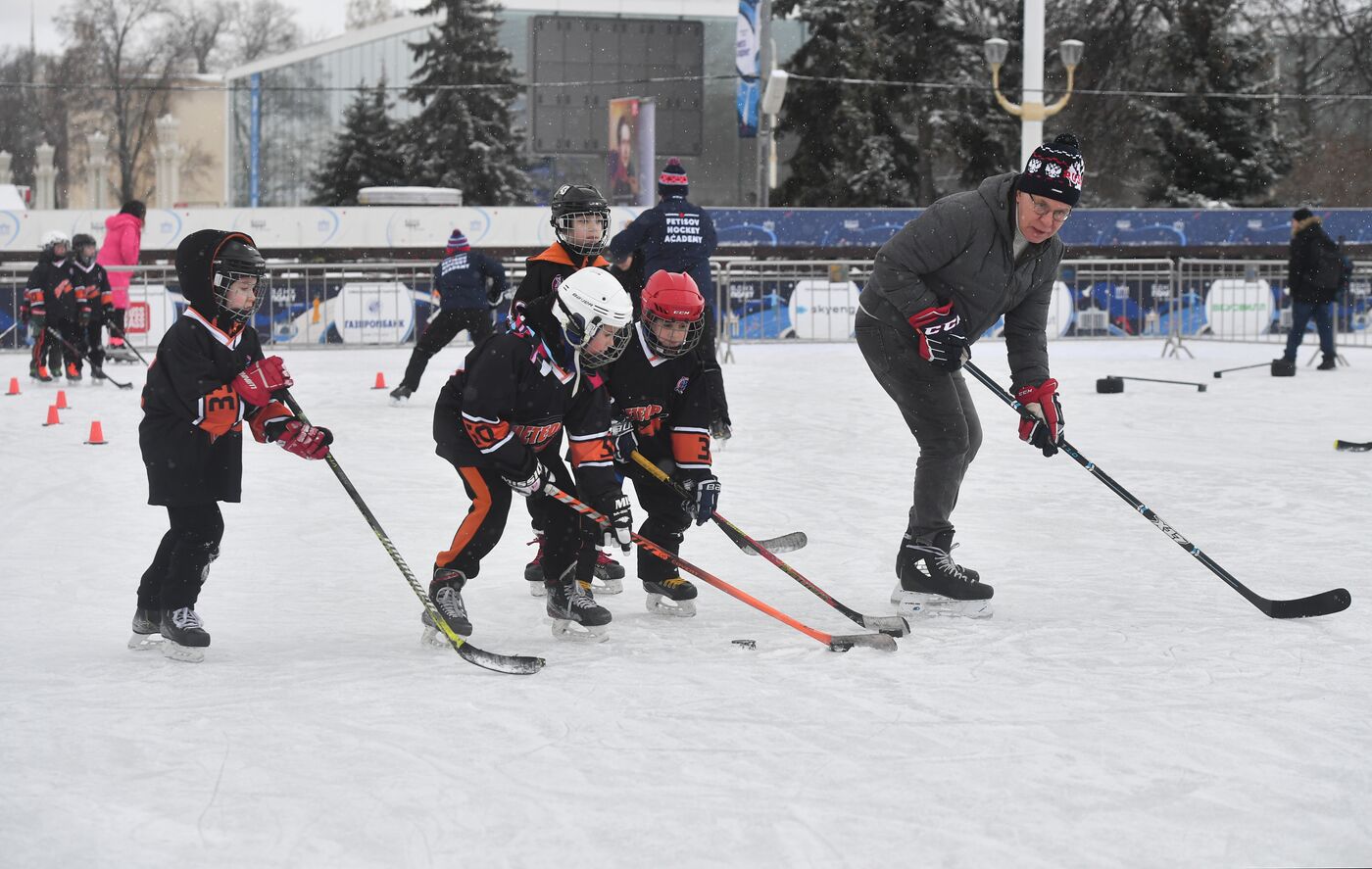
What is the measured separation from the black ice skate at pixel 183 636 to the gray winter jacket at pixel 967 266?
2.29 metres

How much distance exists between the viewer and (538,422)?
14.1 feet

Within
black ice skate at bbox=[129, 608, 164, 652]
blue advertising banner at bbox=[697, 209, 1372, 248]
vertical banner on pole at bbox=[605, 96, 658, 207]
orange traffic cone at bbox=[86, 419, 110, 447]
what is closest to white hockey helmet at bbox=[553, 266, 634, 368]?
black ice skate at bbox=[129, 608, 164, 652]

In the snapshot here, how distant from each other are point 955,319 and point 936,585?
85 centimetres

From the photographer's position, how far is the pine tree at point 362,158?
4144 cm

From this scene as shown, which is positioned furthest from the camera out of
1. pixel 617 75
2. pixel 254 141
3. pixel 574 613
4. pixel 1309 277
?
pixel 254 141

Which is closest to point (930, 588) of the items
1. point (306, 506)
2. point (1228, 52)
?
point (306, 506)

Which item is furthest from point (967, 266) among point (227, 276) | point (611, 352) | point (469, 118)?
point (469, 118)

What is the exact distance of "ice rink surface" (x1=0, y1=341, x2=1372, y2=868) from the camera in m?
2.84

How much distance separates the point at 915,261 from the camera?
15.4 feet

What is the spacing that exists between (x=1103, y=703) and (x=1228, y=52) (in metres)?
32.2

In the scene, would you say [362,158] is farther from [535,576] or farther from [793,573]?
[793,573]

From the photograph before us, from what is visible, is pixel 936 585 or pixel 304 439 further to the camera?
pixel 936 585

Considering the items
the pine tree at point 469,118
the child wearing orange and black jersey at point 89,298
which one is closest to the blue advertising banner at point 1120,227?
the child wearing orange and black jersey at point 89,298

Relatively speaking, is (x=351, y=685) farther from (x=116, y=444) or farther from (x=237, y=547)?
(x=116, y=444)
